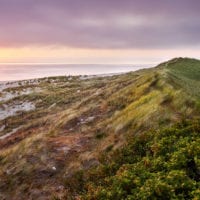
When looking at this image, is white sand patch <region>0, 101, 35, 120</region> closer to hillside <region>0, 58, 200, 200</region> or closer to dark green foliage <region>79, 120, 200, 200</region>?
hillside <region>0, 58, 200, 200</region>

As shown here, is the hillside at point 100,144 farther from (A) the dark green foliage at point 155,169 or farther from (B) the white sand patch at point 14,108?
(B) the white sand patch at point 14,108

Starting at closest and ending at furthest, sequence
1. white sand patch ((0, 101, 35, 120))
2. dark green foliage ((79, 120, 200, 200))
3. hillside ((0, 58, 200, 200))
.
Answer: dark green foliage ((79, 120, 200, 200)) → hillside ((0, 58, 200, 200)) → white sand patch ((0, 101, 35, 120))

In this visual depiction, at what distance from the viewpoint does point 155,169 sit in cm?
1225

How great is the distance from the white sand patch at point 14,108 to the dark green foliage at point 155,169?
1110 inches

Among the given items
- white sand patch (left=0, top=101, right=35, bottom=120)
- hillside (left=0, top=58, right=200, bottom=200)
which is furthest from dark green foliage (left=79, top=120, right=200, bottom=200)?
white sand patch (left=0, top=101, right=35, bottom=120)

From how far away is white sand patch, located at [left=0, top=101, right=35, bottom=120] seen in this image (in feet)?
139

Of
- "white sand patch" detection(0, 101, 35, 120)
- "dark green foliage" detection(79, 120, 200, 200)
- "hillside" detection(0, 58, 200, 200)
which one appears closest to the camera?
"dark green foliage" detection(79, 120, 200, 200)

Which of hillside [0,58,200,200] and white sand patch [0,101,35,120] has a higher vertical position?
hillside [0,58,200,200]

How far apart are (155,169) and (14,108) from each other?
118ft

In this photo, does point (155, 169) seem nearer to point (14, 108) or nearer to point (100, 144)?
point (100, 144)

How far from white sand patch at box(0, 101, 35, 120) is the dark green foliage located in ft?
92.5

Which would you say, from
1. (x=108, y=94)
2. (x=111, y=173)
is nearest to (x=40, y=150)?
(x=111, y=173)

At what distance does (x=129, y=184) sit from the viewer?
11523 millimetres

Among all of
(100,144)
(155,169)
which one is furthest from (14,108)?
(155,169)
